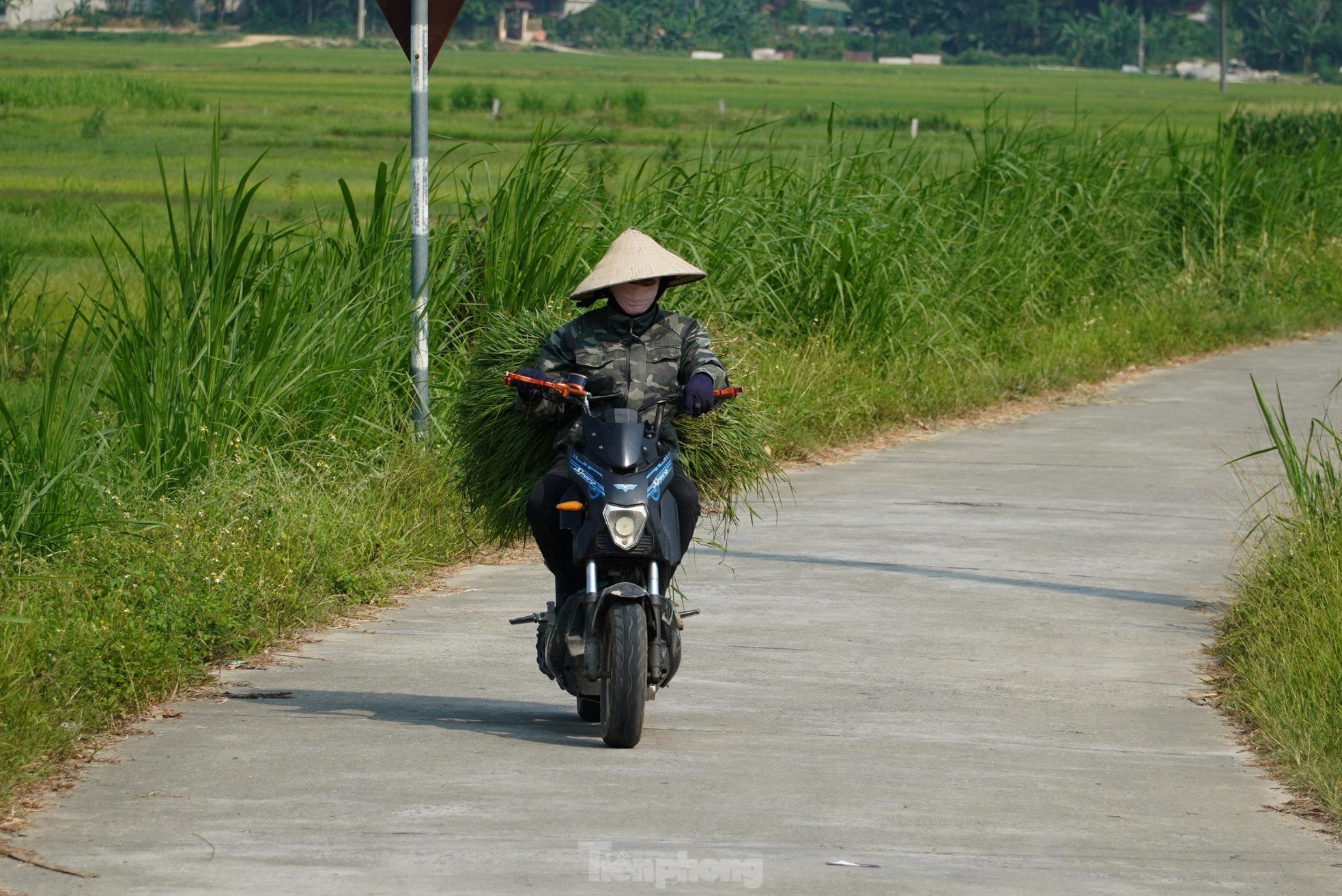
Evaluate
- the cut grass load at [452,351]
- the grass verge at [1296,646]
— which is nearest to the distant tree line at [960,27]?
→ the cut grass load at [452,351]

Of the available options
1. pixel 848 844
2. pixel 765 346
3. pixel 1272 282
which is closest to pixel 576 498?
pixel 848 844

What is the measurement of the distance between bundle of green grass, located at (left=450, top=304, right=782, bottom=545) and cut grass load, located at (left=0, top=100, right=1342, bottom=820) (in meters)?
0.02

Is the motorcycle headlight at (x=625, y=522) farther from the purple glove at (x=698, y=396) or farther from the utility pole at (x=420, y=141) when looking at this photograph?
the utility pole at (x=420, y=141)

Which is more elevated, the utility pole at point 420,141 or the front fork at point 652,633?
the utility pole at point 420,141

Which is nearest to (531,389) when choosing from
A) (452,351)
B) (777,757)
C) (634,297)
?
(634,297)

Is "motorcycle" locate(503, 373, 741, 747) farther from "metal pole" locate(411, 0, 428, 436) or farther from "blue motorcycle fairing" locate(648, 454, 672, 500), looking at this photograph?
"metal pole" locate(411, 0, 428, 436)

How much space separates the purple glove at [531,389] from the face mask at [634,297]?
1.11 ft

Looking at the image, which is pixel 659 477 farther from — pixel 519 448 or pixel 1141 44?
pixel 1141 44

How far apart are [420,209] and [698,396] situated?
13.5 feet

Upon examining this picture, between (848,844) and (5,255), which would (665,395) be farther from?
Answer: (5,255)

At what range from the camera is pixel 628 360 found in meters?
6.32

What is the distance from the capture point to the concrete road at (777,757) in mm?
4922

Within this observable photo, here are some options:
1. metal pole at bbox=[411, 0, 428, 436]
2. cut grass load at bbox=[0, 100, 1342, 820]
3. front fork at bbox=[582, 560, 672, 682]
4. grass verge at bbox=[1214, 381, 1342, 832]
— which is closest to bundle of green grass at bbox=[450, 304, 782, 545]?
cut grass load at bbox=[0, 100, 1342, 820]

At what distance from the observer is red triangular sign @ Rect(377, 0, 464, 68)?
9773mm
